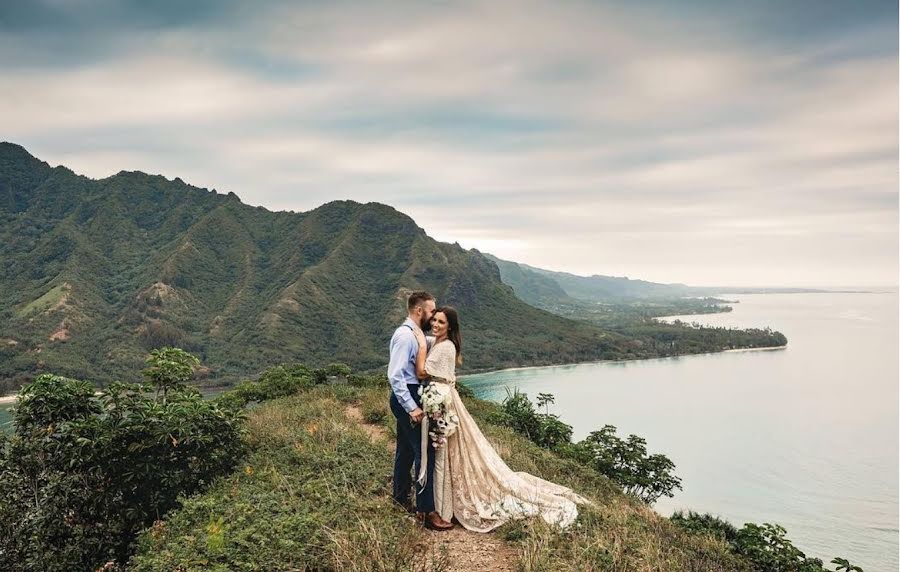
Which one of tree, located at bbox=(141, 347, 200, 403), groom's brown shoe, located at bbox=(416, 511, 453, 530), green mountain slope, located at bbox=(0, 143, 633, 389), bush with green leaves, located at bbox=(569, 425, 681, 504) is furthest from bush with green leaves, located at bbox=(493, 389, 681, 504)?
green mountain slope, located at bbox=(0, 143, 633, 389)

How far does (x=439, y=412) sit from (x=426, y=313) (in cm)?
106

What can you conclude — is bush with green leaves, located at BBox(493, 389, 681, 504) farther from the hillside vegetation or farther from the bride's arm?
the hillside vegetation

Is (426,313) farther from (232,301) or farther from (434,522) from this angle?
(232,301)

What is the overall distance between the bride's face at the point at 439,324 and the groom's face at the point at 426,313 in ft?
0.17

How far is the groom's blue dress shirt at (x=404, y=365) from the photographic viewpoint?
571 centimetres

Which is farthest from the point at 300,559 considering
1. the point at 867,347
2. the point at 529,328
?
the point at 867,347

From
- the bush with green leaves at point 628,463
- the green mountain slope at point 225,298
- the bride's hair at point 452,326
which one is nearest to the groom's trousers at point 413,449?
the bride's hair at point 452,326

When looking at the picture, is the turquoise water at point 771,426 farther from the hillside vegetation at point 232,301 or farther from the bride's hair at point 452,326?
Answer: the bride's hair at point 452,326

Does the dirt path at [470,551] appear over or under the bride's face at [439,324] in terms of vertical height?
under

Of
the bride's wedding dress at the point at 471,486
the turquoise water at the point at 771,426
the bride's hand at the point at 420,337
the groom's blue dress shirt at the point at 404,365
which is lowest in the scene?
the turquoise water at the point at 771,426

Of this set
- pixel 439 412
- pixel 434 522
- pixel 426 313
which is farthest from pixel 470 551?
pixel 426 313

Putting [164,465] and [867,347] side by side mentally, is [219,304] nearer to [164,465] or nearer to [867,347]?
[164,465]

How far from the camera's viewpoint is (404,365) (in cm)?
577

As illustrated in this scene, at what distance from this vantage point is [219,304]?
156 metres
